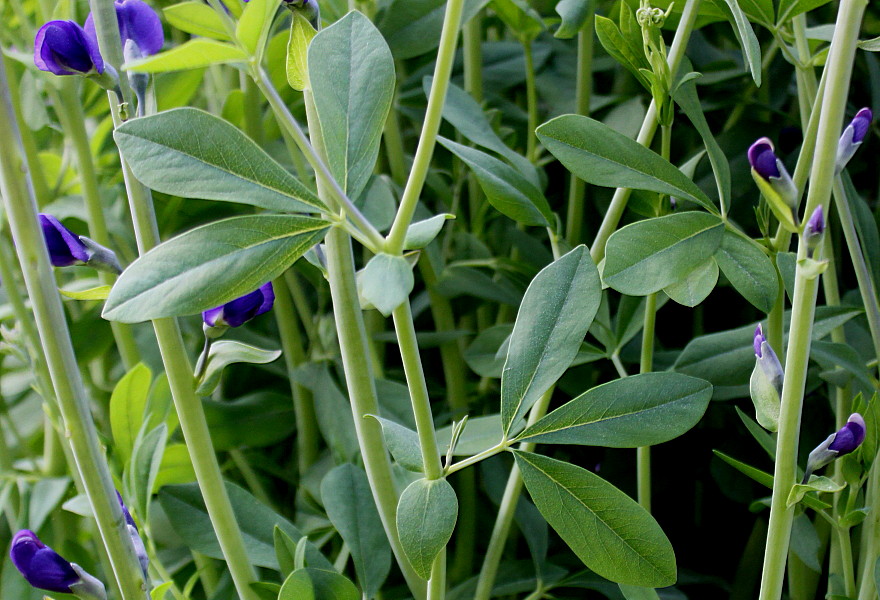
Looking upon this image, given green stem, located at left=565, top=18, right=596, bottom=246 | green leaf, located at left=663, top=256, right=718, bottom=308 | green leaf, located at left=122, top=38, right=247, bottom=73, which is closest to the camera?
green leaf, located at left=122, top=38, right=247, bottom=73

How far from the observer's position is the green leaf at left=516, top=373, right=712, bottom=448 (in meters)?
0.34

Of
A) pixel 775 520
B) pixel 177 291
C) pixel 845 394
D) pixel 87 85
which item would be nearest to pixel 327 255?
pixel 177 291

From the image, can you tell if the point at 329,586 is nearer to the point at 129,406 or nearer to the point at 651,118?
the point at 129,406

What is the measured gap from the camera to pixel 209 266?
0.95 ft

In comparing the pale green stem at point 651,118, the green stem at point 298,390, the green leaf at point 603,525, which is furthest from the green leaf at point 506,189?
the green stem at point 298,390

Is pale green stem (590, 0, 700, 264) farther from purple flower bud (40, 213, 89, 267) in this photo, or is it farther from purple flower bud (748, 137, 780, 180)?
purple flower bud (40, 213, 89, 267)

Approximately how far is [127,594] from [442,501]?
135 mm

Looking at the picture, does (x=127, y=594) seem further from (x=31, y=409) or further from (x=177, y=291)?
(x=31, y=409)

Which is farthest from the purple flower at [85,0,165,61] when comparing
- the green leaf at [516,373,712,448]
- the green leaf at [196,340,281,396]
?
the green leaf at [516,373,712,448]

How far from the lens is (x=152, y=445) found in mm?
441

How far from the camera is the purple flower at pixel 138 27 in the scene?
0.36m

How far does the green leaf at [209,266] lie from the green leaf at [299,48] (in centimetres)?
7

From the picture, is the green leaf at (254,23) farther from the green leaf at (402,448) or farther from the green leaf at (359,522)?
the green leaf at (359,522)

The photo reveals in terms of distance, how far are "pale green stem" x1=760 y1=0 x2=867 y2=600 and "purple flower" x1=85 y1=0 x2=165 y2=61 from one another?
278 millimetres
